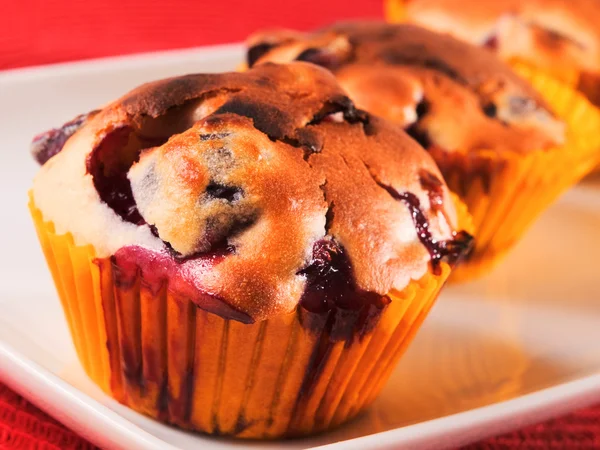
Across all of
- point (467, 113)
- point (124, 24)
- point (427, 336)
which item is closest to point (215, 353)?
point (427, 336)

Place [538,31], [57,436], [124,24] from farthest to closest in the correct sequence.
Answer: [124,24] < [538,31] < [57,436]

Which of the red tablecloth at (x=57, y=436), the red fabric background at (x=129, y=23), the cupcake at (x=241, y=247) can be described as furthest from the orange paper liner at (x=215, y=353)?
the red fabric background at (x=129, y=23)

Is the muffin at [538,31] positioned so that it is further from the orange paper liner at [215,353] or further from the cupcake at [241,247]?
the orange paper liner at [215,353]

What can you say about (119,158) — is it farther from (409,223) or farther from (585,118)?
(585,118)

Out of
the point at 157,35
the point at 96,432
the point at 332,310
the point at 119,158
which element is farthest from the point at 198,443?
the point at 157,35

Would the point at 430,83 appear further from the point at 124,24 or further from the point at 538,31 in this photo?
the point at 124,24
